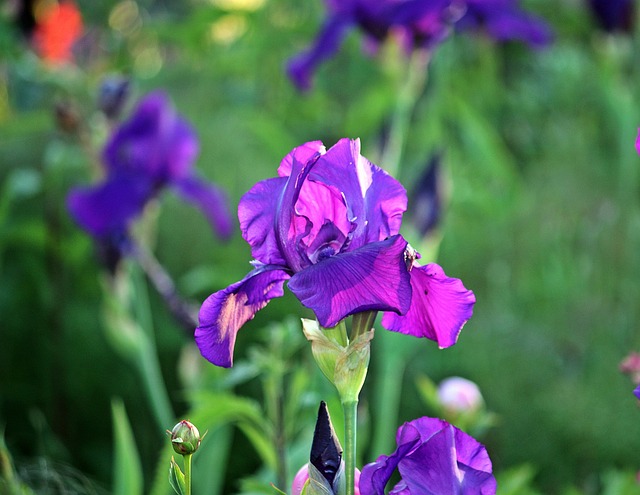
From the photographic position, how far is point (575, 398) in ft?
3.75

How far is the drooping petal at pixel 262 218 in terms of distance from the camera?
1.43 ft

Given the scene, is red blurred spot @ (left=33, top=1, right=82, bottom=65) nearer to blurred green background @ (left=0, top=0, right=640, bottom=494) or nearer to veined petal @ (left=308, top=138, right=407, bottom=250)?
blurred green background @ (left=0, top=0, right=640, bottom=494)

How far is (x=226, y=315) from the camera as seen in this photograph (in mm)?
410

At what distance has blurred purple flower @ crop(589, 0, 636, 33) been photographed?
1.51m

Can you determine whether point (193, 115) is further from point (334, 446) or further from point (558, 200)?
point (334, 446)

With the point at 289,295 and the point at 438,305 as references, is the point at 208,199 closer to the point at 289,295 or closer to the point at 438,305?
the point at 289,295

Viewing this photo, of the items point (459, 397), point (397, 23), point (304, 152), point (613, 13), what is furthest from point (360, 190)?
point (613, 13)

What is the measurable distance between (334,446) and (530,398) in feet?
2.83

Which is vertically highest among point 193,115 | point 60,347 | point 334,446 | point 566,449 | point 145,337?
point 334,446

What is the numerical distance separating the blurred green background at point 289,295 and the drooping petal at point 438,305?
341 millimetres

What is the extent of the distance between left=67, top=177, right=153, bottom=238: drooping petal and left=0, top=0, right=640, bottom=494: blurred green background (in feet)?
0.27

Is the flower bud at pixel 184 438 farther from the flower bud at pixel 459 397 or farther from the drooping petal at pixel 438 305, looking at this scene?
the flower bud at pixel 459 397

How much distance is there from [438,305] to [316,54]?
0.72 meters

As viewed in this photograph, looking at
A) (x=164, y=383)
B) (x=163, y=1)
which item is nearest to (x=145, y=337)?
(x=164, y=383)
